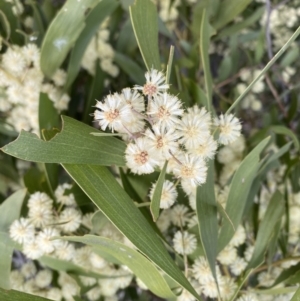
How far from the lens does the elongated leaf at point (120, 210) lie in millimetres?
783

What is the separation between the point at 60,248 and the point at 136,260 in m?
0.26

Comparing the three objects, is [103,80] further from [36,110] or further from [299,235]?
[299,235]

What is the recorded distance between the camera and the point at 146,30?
0.87 meters

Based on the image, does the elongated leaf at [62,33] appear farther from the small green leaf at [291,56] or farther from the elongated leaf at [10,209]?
the small green leaf at [291,56]

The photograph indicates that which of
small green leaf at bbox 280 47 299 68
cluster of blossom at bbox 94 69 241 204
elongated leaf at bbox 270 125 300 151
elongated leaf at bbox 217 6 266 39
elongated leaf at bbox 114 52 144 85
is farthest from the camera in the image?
small green leaf at bbox 280 47 299 68

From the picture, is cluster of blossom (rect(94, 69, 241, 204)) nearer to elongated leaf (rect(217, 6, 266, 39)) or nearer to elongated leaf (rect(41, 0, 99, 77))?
elongated leaf (rect(41, 0, 99, 77))

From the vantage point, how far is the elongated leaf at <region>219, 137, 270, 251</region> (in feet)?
2.97

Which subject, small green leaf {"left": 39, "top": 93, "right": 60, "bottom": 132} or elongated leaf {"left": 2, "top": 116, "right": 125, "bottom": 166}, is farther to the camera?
small green leaf {"left": 39, "top": 93, "right": 60, "bottom": 132}

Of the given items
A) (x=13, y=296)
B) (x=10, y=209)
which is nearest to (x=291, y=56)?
(x=10, y=209)

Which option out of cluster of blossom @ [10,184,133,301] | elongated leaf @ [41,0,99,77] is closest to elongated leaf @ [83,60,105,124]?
elongated leaf @ [41,0,99,77]

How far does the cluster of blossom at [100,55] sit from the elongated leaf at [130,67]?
27mm

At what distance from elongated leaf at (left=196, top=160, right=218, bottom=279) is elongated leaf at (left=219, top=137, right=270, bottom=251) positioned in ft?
0.12

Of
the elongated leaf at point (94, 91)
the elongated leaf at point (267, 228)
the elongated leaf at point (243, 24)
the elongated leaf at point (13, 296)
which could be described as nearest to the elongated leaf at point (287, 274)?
the elongated leaf at point (267, 228)

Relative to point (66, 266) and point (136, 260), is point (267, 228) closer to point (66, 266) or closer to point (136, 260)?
point (136, 260)
